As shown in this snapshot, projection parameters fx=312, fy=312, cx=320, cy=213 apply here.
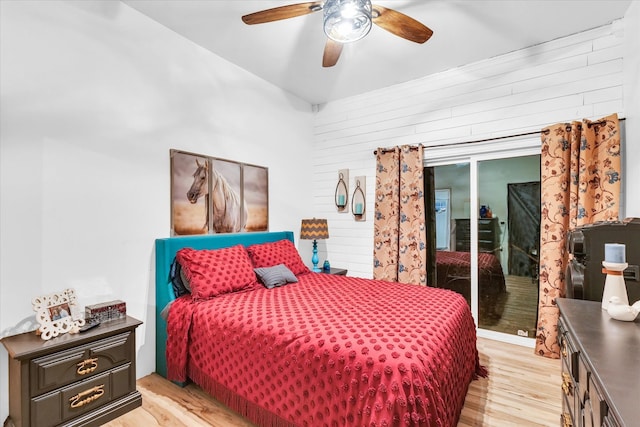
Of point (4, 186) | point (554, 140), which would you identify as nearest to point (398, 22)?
point (554, 140)

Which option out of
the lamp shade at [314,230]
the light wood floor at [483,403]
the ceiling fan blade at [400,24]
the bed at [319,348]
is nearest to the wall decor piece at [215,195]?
the bed at [319,348]

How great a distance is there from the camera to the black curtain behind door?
320 centimetres

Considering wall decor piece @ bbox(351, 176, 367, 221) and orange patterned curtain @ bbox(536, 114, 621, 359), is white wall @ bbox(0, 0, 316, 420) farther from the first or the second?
orange patterned curtain @ bbox(536, 114, 621, 359)

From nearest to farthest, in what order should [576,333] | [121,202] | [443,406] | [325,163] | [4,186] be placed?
[576,333], [443,406], [4,186], [121,202], [325,163]

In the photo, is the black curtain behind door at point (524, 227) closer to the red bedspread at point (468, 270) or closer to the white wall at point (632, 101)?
the red bedspread at point (468, 270)

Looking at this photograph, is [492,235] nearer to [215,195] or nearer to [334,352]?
[334,352]

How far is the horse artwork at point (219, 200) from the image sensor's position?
2.99 metres

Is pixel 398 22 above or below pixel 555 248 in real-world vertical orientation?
above

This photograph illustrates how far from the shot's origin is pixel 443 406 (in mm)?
1467

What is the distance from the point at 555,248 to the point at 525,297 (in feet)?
2.37

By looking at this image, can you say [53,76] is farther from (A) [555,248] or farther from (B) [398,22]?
(A) [555,248]

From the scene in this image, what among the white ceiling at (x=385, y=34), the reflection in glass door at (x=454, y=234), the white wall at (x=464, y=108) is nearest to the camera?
the white ceiling at (x=385, y=34)

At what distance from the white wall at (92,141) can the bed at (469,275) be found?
9.37 feet

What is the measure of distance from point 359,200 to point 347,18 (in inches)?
97.5
